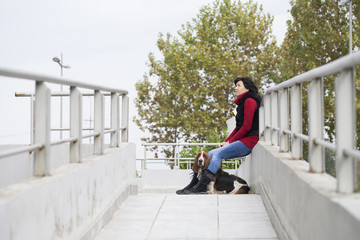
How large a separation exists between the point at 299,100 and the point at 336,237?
2.21m

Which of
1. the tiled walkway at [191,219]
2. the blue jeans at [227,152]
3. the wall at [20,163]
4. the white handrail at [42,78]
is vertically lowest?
the tiled walkway at [191,219]

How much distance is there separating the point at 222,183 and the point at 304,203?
6062 mm

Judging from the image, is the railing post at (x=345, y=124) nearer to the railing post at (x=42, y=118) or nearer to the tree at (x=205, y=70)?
the railing post at (x=42, y=118)

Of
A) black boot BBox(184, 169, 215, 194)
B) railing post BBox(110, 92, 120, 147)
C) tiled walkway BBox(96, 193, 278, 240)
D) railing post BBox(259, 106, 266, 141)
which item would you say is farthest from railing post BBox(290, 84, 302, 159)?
black boot BBox(184, 169, 215, 194)

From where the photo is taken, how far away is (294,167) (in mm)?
5051

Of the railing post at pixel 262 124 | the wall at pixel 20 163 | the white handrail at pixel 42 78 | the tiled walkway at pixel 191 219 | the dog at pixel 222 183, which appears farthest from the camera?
the wall at pixel 20 163

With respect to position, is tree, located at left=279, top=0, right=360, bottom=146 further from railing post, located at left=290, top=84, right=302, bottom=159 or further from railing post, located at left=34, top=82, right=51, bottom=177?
railing post, located at left=34, top=82, right=51, bottom=177

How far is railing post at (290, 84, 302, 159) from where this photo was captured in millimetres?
5320

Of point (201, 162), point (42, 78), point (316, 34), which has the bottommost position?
point (201, 162)

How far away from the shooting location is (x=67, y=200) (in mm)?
4848

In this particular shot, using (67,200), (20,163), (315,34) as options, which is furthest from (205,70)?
(67,200)

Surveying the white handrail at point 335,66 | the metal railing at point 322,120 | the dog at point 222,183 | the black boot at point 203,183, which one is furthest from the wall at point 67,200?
the dog at point 222,183

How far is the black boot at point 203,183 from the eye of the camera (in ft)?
32.6

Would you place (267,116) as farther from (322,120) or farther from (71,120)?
(322,120)
